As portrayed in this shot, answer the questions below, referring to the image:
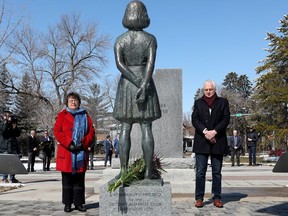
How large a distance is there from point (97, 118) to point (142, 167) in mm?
81306

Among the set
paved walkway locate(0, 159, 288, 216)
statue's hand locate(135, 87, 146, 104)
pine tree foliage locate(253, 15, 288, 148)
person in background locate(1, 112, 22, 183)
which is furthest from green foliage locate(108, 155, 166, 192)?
pine tree foliage locate(253, 15, 288, 148)

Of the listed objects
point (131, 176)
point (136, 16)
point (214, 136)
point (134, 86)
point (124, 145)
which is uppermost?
point (136, 16)

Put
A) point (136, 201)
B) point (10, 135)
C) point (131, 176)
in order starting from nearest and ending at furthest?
point (136, 201)
point (131, 176)
point (10, 135)

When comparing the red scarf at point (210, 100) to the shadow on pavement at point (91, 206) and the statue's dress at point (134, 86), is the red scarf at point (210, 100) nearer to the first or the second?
the statue's dress at point (134, 86)

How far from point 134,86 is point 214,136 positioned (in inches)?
80.5

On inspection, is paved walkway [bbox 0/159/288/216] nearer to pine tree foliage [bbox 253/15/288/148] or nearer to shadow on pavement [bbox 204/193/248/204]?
shadow on pavement [bbox 204/193/248/204]

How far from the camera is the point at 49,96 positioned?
38469mm

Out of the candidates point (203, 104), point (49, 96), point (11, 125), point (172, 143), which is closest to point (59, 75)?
point (49, 96)

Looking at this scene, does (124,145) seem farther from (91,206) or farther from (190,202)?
(190,202)

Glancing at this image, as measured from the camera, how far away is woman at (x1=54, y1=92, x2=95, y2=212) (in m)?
7.02

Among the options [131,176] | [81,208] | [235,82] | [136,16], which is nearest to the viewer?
[131,176]

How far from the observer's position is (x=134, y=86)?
230 inches

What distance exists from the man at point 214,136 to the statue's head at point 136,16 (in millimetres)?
1948

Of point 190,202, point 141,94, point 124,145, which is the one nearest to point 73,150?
point 124,145
